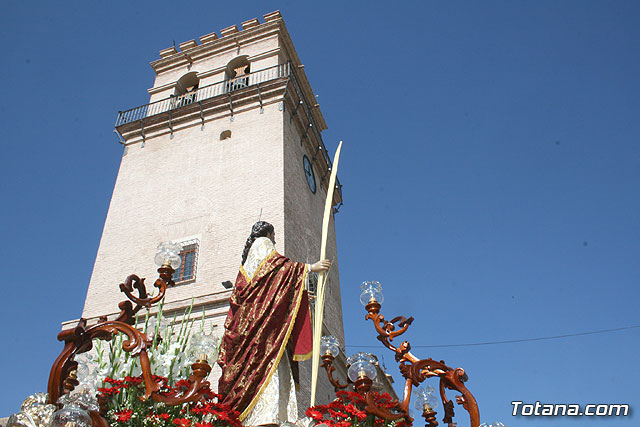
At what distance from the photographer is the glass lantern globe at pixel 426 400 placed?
5.21 metres

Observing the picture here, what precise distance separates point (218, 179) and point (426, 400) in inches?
420

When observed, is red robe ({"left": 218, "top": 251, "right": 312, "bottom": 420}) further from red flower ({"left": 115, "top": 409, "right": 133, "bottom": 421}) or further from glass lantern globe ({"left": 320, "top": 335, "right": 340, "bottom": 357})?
red flower ({"left": 115, "top": 409, "right": 133, "bottom": 421})

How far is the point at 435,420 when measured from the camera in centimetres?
522

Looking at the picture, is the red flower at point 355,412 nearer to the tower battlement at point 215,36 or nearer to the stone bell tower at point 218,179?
the stone bell tower at point 218,179

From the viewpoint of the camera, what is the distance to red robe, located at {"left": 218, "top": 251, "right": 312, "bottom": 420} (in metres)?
5.14

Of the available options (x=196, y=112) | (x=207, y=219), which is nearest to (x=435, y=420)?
(x=207, y=219)

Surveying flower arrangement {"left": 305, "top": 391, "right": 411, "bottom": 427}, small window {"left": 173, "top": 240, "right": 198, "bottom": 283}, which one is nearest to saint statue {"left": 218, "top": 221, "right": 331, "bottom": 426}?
flower arrangement {"left": 305, "top": 391, "right": 411, "bottom": 427}

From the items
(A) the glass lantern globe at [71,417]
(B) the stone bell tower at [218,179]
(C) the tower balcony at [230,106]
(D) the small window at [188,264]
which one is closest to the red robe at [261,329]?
(A) the glass lantern globe at [71,417]

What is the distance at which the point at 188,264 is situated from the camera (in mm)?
13227

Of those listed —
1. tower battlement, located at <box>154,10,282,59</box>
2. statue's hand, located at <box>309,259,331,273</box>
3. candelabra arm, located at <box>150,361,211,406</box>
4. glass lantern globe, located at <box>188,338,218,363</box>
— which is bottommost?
candelabra arm, located at <box>150,361,211,406</box>

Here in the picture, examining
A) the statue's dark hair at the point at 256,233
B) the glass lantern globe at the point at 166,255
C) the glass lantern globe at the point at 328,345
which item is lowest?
the glass lantern globe at the point at 328,345

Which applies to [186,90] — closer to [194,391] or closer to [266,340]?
[266,340]

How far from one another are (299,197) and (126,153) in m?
6.40

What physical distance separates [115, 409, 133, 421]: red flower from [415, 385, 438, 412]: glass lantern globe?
276 cm
